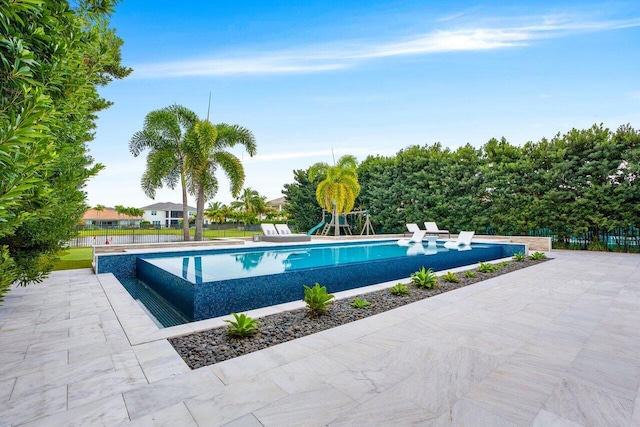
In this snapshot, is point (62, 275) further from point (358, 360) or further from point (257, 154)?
point (257, 154)

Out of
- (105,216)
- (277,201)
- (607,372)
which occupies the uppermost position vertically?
(277,201)

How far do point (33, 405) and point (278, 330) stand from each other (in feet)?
7.47

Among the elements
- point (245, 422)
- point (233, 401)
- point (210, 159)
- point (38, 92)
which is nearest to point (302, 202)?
point (210, 159)

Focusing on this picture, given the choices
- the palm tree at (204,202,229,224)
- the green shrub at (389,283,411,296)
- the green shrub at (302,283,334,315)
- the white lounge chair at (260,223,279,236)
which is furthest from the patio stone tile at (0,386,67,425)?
the palm tree at (204,202,229,224)

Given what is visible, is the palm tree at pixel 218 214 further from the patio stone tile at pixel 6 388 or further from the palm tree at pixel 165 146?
the patio stone tile at pixel 6 388

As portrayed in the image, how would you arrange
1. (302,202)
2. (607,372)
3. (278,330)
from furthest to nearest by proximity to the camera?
1. (302,202)
2. (278,330)
3. (607,372)

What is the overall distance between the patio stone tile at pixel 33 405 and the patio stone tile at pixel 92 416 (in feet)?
0.30

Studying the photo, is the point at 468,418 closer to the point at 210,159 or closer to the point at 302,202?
the point at 210,159

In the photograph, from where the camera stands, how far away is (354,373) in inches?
110

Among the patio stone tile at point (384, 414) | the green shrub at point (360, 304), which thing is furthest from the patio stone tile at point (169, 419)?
the green shrub at point (360, 304)

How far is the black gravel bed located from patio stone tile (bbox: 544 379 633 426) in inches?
92.7

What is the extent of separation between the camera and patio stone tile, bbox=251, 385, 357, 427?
2131 mm

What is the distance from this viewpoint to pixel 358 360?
120 inches

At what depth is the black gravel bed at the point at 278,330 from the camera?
330cm
